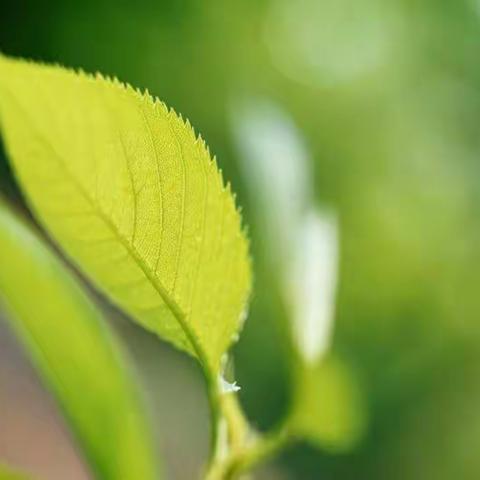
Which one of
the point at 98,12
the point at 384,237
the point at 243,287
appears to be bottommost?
the point at 384,237

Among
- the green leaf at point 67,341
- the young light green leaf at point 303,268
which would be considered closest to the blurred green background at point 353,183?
the young light green leaf at point 303,268

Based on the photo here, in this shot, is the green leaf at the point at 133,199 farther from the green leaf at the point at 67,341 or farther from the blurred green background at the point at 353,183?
the blurred green background at the point at 353,183

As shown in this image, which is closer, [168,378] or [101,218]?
[101,218]

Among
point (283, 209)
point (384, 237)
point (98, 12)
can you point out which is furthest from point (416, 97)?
point (283, 209)

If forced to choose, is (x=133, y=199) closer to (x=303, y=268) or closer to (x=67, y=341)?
(x=67, y=341)

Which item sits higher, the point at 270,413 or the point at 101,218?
the point at 101,218

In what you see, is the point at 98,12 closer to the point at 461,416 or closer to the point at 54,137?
the point at 461,416

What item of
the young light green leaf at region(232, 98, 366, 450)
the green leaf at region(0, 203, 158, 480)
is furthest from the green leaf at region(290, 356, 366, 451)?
the green leaf at region(0, 203, 158, 480)
